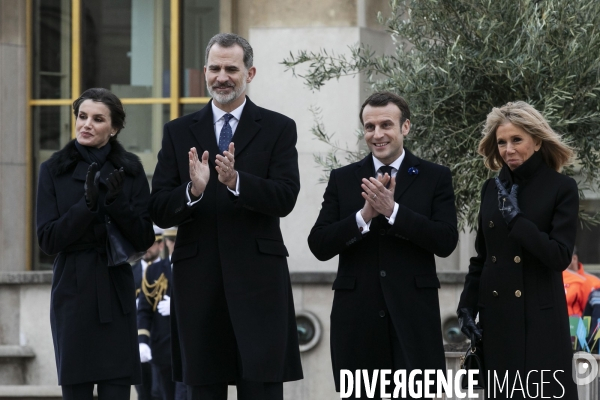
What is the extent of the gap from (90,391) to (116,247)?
76 cm

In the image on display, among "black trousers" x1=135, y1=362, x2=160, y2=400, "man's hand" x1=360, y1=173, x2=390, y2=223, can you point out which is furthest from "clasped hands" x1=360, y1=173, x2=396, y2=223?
"black trousers" x1=135, y1=362, x2=160, y2=400

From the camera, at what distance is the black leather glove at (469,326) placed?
5.72 meters

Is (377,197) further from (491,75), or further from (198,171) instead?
(491,75)

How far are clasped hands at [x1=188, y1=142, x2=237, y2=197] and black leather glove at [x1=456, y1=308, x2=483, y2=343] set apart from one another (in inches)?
55.0

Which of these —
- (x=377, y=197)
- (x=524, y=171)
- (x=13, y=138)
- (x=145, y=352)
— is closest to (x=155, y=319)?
(x=145, y=352)

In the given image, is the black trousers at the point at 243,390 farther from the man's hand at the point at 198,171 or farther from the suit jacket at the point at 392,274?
the man's hand at the point at 198,171

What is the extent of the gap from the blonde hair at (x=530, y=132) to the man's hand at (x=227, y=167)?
1418 mm

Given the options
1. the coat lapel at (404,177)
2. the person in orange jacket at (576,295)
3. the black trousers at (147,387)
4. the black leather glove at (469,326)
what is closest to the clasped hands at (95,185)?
the coat lapel at (404,177)

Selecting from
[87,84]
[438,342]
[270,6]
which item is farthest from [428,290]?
[87,84]

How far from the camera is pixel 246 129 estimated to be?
5594mm

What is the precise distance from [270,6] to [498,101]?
4.87 m

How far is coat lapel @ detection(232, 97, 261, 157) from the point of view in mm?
5570

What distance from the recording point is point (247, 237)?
216 inches

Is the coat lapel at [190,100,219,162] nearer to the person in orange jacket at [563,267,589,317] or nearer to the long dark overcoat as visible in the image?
the long dark overcoat
